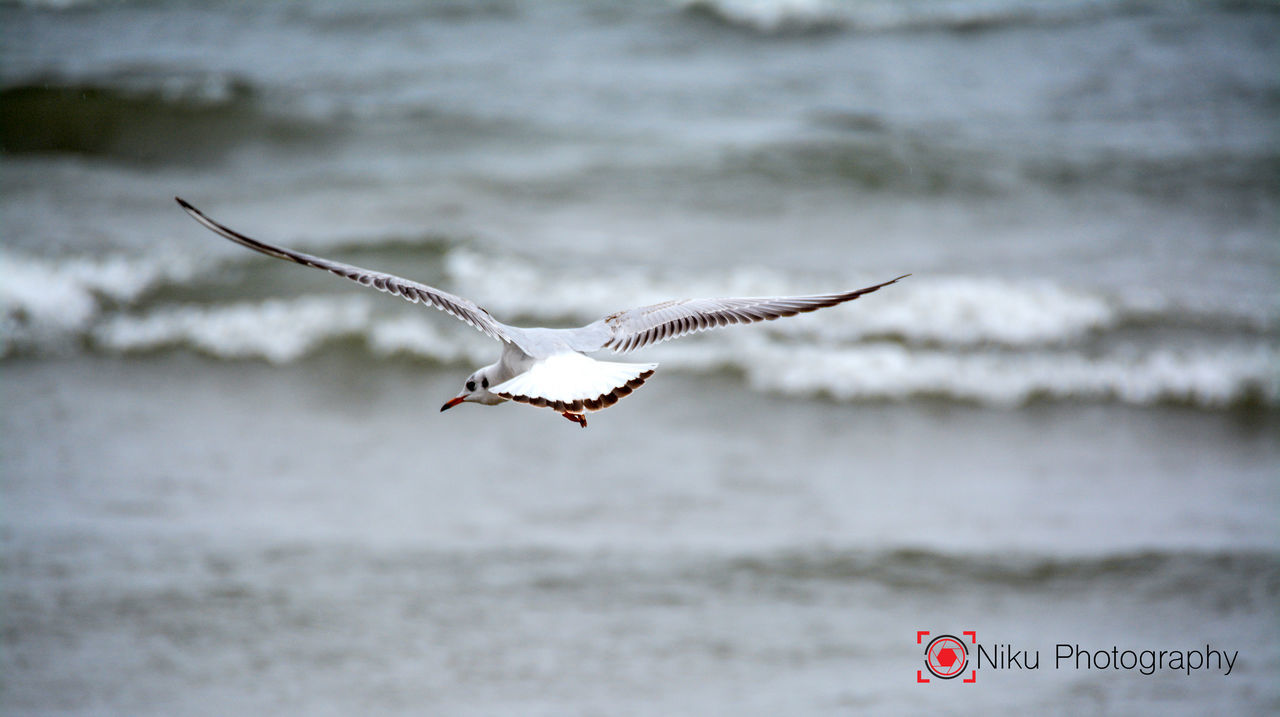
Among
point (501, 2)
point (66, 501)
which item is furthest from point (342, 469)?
point (501, 2)

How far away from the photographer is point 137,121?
9.10m

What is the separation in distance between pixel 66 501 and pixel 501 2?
246 inches

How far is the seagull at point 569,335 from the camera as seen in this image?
2.71m

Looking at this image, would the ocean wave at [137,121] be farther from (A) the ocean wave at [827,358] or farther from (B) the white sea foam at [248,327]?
(A) the ocean wave at [827,358]

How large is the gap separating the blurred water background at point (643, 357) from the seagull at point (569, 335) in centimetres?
138

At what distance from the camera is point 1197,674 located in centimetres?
420

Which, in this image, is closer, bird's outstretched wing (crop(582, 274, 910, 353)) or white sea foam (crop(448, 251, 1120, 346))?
bird's outstretched wing (crop(582, 274, 910, 353))

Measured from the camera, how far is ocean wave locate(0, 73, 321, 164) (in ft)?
29.3

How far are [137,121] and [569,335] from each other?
7030 mm

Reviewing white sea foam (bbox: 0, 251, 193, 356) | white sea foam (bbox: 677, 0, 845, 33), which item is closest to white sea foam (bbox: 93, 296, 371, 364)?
white sea foam (bbox: 0, 251, 193, 356)

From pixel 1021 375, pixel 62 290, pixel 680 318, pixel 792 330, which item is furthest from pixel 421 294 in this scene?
pixel 62 290

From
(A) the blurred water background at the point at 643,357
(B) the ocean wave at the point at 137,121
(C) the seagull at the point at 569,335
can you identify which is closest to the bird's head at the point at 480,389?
(C) the seagull at the point at 569,335

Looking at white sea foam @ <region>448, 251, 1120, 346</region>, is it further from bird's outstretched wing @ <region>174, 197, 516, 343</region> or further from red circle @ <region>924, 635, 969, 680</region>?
bird's outstretched wing @ <region>174, 197, 516, 343</region>

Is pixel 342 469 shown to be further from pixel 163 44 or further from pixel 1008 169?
pixel 163 44
